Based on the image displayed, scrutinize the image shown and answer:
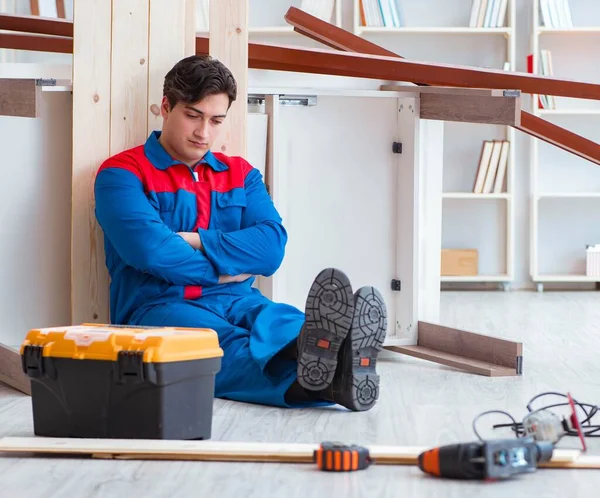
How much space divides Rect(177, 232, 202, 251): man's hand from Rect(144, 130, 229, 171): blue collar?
207 millimetres

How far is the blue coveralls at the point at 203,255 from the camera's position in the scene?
257cm

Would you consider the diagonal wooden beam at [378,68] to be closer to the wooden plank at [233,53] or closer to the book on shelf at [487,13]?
the wooden plank at [233,53]

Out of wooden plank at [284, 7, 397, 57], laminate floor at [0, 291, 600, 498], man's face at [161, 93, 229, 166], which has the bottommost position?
laminate floor at [0, 291, 600, 498]

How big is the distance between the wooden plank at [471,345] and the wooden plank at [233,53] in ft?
3.05

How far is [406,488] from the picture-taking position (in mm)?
1707

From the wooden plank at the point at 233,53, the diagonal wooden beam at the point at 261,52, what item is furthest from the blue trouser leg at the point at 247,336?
the diagonal wooden beam at the point at 261,52

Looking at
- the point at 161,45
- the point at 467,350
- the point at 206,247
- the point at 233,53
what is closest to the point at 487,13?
the point at 467,350

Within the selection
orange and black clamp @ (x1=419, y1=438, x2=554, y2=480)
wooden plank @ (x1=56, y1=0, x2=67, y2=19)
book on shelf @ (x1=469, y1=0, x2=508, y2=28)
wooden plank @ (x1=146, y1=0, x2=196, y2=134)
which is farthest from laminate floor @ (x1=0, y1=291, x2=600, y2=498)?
wooden plank @ (x1=56, y1=0, x2=67, y2=19)

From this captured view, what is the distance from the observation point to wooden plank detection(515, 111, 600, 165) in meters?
3.67

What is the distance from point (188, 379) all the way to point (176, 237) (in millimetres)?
653

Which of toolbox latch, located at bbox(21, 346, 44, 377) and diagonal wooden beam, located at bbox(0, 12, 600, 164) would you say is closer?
toolbox latch, located at bbox(21, 346, 44, 377)

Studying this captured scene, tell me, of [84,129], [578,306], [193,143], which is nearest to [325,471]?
[193,143]

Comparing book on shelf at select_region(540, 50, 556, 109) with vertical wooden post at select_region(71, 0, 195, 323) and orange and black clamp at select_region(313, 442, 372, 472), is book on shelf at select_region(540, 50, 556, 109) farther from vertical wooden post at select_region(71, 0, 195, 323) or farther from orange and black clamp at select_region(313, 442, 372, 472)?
orange and black clamp at select_region(313, 442, 372, 472)

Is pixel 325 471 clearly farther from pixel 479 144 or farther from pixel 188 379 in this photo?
pixel 479 144
